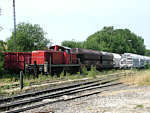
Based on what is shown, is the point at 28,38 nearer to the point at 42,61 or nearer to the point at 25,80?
the point at 42,61

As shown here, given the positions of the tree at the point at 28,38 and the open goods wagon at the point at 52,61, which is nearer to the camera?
the open goods wagon at the point at 52,61

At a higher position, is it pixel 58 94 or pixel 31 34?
pixel 31 34

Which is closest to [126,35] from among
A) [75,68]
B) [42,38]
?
[42,38]

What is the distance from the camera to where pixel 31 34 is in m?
30.8

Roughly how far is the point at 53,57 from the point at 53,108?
1192 centimetres

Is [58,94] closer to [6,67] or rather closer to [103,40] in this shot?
[6,67]

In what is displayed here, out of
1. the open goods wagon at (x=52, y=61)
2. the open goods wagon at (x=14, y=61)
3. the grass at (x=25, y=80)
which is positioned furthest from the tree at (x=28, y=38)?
the grass at (x=25, y=80)

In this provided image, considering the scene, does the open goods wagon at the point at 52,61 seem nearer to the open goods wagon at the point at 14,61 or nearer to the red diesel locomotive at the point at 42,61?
the red diesel locomotive at the point at 42,61

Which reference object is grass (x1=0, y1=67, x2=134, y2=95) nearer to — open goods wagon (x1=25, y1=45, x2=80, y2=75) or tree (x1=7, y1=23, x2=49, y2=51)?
open goods wagon (x1=25, y1=45, x2=80, y2=75)

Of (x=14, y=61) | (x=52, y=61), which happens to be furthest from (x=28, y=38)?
(x=52, y=61)

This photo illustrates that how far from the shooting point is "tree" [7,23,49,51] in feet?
90.4

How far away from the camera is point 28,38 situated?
28.6 meters

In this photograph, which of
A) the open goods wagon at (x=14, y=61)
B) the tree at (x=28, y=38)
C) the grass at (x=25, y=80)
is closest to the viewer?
the grass at (x=25, y=80)

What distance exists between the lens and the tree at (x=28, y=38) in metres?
27.6
